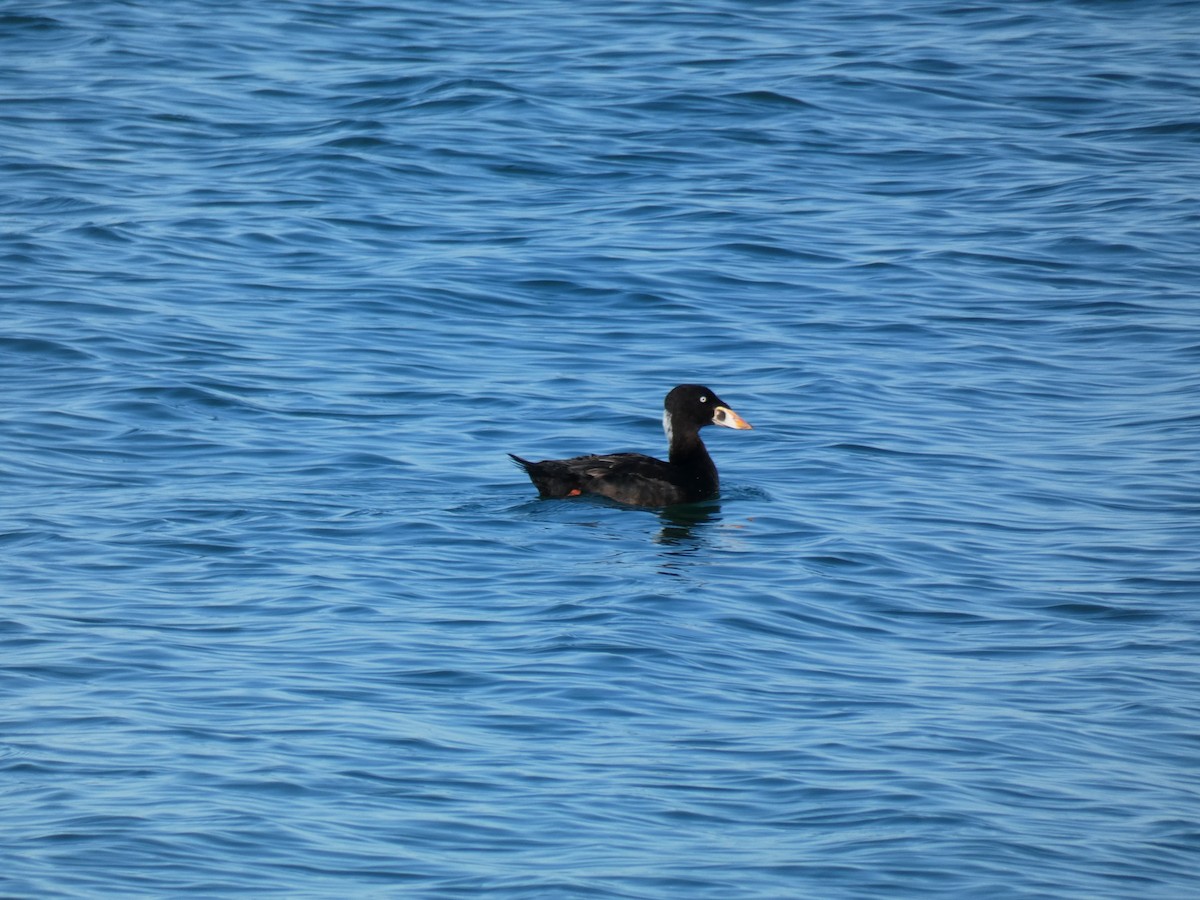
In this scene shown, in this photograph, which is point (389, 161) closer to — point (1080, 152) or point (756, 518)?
point (1080, 152)

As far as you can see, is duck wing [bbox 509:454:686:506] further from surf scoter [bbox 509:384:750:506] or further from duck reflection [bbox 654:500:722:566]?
duck reflection [bbox 654:500:722:566]

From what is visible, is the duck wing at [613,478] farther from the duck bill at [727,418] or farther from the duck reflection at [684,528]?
the duck bill at [727,418]

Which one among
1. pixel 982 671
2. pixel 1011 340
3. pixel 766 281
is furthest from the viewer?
pixel 766 281

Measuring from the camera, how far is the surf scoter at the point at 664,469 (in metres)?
11.7

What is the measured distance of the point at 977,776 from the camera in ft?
25.2

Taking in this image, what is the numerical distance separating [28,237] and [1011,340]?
954 cm

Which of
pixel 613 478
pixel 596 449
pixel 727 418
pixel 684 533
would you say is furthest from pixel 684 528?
pixel 596 449

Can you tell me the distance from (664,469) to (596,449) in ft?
3.69

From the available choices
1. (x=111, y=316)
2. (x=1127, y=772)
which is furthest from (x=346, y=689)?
(x=111, y=316)

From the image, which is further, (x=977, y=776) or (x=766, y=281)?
(x=766, y=281)

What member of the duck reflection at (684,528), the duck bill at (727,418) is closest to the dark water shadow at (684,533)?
the duck reflection at (684,528)

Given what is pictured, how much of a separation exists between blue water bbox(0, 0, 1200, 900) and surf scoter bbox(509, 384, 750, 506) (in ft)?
0.66

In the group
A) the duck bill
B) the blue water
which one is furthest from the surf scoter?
the blue water

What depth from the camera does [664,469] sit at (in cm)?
1218
